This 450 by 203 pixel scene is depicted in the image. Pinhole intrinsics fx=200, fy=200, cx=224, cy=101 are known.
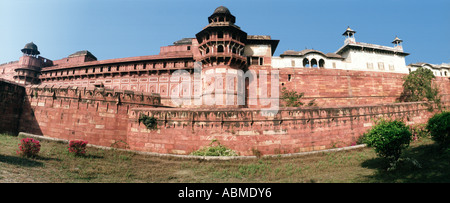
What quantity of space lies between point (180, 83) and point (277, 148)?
16582 mm

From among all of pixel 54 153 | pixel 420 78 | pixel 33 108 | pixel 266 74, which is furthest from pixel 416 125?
pixel 33 108

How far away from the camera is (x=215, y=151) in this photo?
1414cm

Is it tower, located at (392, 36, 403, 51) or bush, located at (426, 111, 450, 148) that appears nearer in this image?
bush, located at (426, 111, 450, 148)

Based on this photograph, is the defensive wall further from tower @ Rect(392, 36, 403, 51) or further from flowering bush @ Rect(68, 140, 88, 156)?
tower @ Rect(392, 36, 403, 51)

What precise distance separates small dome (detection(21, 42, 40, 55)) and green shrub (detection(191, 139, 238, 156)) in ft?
132

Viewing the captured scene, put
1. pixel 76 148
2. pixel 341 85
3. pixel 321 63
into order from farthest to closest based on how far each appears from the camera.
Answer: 1. pixel 321 63
2. pixel 341 85
3. pixel 76 148

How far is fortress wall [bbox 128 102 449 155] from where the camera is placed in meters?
14.7

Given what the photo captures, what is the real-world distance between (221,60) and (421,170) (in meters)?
18.2

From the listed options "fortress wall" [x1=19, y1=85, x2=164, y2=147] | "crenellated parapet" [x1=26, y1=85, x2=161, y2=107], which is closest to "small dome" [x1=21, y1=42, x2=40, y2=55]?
"crenellated parapet" [x1=26, y1=85, x2=161, y2=107]

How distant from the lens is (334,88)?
1048 inches

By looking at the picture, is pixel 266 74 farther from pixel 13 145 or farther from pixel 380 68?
pixel 13 145

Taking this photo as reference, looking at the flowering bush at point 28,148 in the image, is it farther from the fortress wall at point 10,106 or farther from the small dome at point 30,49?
the small dome at point 30,49

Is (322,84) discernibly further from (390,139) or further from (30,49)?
(30,49)

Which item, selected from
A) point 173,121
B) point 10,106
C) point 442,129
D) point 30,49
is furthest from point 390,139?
point 30,49
